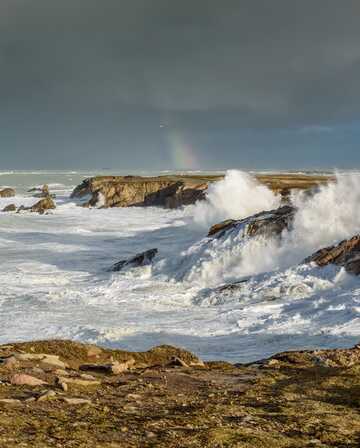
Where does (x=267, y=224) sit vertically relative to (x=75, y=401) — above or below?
above

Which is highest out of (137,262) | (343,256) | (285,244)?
(285,244)

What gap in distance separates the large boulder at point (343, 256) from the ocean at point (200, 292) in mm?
418

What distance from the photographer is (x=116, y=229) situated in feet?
159

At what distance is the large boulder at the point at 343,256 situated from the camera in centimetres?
2077

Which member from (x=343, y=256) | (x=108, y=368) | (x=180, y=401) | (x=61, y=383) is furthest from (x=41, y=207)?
(x=180, y=401)

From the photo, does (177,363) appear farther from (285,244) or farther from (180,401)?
(285,244)

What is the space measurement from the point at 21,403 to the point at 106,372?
279 centimetres

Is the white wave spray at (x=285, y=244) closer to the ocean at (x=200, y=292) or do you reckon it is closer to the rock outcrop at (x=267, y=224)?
the ocean at (x=200, y=292)

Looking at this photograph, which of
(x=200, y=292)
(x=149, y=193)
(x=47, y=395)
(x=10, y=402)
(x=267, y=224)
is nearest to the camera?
(x=10, y=402)

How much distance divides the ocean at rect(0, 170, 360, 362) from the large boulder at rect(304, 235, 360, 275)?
0.42 m

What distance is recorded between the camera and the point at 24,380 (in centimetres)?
811

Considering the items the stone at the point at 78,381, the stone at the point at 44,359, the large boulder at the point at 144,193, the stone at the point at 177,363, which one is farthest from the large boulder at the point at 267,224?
the large boulder at the point at 144,193

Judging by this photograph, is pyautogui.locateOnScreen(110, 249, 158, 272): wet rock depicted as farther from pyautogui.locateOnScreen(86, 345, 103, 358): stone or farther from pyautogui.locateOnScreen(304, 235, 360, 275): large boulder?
pyautogui.locateOnScreen(86, 345, 103, 358): stone

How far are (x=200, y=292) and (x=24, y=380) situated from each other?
48.2 ft
